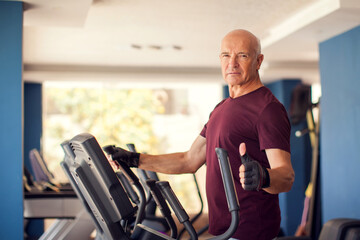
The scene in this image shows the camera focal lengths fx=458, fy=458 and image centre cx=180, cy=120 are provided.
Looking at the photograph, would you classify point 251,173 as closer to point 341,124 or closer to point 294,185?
point 341,124

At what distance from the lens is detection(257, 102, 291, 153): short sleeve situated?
1.39 m

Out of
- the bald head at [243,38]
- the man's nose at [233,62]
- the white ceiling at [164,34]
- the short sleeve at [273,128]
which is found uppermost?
the white ceiling at [164,34]

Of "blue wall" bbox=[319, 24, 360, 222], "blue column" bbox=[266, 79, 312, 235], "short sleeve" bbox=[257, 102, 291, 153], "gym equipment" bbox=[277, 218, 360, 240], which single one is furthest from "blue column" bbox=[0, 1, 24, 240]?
"blue column" bbox=[266, 79, 312, 235]

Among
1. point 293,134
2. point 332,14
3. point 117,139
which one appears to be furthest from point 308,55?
point 117,139

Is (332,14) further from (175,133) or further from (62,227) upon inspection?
(175,133)

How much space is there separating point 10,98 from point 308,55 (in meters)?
4.09

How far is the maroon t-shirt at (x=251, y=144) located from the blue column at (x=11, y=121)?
2.05 meters

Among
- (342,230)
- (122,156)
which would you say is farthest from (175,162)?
(342,230)

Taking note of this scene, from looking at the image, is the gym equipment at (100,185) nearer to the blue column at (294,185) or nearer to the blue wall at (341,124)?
the blue wall at (341,124)

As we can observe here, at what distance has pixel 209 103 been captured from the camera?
9531 millimetres

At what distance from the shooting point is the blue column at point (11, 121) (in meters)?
3.16

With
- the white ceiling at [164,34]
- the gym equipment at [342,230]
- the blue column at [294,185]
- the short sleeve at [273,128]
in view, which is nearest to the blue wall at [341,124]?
the white ceiling at [164,34]

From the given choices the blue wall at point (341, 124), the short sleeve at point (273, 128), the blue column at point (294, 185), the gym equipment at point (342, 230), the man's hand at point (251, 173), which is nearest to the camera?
the man's hand at point (251, 173)

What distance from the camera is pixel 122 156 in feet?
5.91
